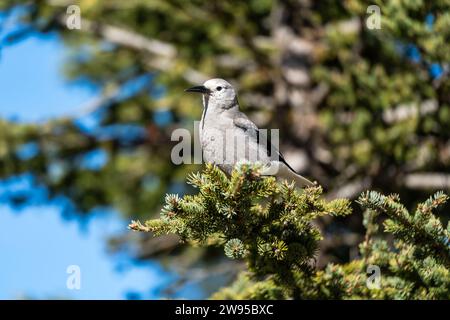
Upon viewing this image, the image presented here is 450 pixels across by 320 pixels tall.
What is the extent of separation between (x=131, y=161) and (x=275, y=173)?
3653 millimetres

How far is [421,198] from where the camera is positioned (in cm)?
759

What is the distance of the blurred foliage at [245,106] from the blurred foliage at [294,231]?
278cm

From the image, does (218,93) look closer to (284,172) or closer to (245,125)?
(245,125)

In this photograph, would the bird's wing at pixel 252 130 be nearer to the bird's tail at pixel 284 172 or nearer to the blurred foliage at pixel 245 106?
the bird's tail at pixel 284 172

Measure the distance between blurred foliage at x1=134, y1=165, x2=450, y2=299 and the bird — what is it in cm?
113

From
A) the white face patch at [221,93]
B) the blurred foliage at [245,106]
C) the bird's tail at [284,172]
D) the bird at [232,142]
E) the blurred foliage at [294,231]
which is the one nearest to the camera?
the blurred foliage at [294,231]

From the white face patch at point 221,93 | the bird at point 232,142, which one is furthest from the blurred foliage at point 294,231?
the white face patch at point 221,93

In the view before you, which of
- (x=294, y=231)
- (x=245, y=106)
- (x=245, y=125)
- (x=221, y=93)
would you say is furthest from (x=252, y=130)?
(x=245, y=106)

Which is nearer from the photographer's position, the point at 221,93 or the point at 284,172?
the point at 284,172

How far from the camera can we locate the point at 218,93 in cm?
581

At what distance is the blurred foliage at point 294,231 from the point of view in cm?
326

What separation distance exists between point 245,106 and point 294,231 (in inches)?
192

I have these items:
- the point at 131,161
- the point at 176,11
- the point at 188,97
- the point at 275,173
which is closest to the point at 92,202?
the point at 131,161
